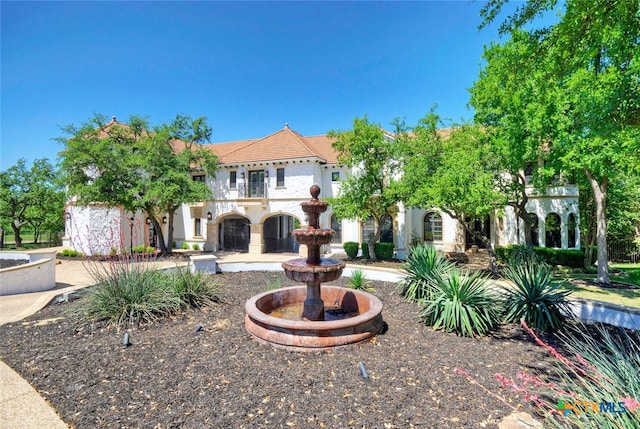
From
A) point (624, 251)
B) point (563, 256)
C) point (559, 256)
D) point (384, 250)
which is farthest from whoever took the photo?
point (624, 251)

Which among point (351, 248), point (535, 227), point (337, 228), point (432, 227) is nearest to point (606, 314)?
point (351, 248)

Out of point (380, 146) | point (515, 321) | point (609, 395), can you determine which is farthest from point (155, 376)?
point (380, 146)

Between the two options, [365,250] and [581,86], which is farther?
[365,250]

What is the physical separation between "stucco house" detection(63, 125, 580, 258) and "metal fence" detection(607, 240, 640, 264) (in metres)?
4.62

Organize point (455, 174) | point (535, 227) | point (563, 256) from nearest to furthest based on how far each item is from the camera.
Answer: point (455, 174) → point (563, 256) → point (535, 227)

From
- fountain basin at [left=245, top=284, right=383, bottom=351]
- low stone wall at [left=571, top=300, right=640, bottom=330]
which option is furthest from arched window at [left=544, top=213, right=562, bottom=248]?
fountain basin at [left=245, top=284, right=383, bottom=351]

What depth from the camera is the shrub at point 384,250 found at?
2055 centimetres

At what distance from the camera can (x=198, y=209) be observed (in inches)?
1013

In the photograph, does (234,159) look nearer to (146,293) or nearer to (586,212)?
(146,293)

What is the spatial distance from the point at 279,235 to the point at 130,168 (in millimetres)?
14846

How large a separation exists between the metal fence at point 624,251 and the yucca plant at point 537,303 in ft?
66.3

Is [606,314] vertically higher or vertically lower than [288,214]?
lower

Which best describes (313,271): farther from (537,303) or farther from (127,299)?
(537,303)

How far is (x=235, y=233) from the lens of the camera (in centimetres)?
2711
